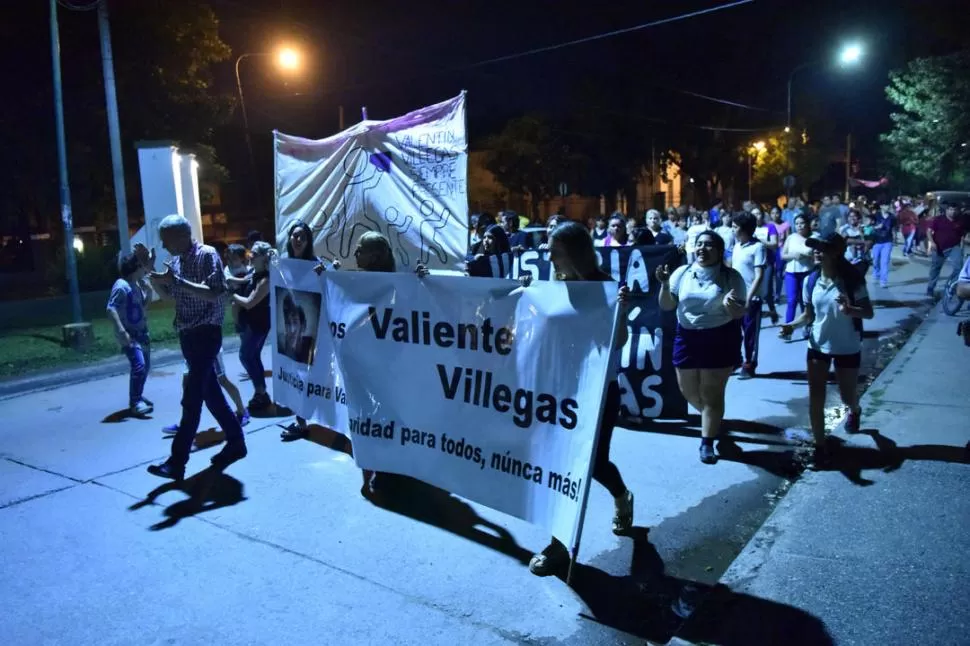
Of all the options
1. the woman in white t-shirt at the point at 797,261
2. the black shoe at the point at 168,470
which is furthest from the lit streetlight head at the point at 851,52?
the black shoe at the point at 168,470

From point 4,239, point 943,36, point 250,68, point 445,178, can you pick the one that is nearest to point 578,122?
point 250,68

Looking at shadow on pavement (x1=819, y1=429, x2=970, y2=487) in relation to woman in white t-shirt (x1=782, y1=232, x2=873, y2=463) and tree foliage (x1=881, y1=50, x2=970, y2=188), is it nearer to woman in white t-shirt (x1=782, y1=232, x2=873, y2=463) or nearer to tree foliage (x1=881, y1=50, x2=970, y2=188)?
woman in white t-shirt (x1=782, y1=232, x2=873, y2=463)

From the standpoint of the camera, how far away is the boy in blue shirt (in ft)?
24.0

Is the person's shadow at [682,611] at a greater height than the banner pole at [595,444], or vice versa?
the banner pole at [595,444]

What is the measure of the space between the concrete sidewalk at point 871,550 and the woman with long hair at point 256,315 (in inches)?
182

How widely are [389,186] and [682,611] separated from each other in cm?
431

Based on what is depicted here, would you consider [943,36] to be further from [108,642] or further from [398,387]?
[108,642]

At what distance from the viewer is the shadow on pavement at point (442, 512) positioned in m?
4.36

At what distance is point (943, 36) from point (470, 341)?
70.3 ft

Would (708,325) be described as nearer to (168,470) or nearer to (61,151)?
(168,470)

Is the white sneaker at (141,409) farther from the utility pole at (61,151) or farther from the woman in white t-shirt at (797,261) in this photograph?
the woman in white t-shirt at (797,261)

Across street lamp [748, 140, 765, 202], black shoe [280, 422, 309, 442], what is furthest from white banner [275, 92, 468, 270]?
street lamp [748, 140, 765, 202]

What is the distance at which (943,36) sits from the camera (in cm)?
2014

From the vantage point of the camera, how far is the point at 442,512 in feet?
15.8
